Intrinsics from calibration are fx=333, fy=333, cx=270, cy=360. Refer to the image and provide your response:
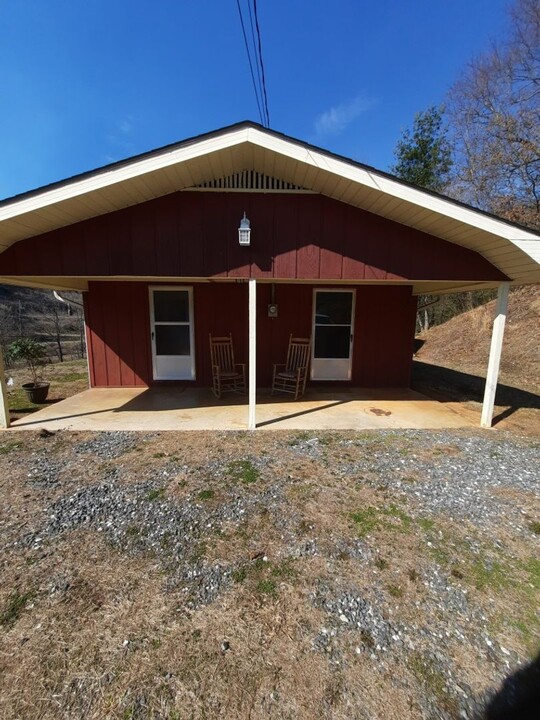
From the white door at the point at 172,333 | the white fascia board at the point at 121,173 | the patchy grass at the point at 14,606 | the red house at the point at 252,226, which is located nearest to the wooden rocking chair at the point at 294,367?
the white door at the point at 172,333

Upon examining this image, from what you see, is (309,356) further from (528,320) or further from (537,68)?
(537,68)

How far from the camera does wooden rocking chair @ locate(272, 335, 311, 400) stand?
6.18m

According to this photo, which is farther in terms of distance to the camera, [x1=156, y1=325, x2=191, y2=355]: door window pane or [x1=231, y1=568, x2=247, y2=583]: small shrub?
[x1=156, y1=325, x2=191, y2=355]: door window pane

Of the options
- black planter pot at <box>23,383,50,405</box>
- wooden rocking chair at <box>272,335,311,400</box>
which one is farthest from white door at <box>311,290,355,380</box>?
black planter pot at <box>23,383,50,405</box>

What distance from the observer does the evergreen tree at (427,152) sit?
15.0m

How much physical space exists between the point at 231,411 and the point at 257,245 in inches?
99.6

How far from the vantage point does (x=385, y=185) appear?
12.8 ft

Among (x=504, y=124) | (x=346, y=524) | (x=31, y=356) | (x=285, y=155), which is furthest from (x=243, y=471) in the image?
Answer: (x=504, y=124)

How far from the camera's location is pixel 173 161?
3771 mm

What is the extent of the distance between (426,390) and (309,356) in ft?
8.64

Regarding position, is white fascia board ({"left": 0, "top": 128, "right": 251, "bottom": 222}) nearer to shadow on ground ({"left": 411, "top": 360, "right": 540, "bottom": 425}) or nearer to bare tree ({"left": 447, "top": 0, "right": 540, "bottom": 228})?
shadow on ground ({"left": 411, "top": 360, "right": 540, "bottom": 425})

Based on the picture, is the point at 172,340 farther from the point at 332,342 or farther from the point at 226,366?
the point at 332,342

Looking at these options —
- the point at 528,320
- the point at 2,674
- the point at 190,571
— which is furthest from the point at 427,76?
the point at 2,674

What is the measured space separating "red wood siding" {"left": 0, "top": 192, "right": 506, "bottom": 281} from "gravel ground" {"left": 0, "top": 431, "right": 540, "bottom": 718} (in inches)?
86.3
